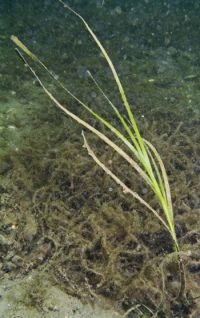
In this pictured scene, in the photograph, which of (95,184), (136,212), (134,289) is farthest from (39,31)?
(134,289)

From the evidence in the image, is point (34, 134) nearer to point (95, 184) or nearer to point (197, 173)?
point (95, 184)

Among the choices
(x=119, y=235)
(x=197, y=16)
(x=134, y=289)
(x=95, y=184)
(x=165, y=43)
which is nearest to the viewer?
(x=134, y=289)

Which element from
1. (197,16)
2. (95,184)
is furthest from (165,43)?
(95,184)

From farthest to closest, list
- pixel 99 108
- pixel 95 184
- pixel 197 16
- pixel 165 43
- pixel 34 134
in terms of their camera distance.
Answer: pixel 197 16 → pixel 165 43 → pixel 99 108 → pixel 34 134 → pixel 95 184

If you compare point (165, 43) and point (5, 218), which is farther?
point (165, 43)

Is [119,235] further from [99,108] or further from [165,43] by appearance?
[165,43]

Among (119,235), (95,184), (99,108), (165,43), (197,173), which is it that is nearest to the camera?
(119,235)

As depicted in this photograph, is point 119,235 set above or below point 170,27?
below

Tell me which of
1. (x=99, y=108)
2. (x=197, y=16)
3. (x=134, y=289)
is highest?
(x=197, y=16)

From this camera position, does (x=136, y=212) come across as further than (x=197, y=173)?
No
